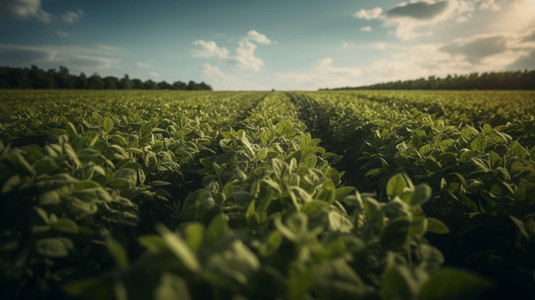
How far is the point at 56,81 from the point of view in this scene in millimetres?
52250

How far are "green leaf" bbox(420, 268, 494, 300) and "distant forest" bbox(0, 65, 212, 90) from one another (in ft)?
229

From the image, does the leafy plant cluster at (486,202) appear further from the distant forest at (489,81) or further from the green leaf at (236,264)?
the distant forest at (489,81)

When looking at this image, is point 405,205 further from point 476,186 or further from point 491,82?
point 491,82

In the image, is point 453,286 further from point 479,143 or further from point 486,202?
point 479,143

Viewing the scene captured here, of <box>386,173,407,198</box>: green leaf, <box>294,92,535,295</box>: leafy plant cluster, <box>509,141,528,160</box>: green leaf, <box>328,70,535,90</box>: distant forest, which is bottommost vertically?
<box>294,92,535,295</box>: leafy plant cluster

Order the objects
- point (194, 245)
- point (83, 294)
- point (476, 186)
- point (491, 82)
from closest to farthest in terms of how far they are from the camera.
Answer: point (83, 294), point (194, 245), point (476, 186), point (491, 82)

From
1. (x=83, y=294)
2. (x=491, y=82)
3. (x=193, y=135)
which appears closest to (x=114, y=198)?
(x=83, y=294)

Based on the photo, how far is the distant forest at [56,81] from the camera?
47.2 m

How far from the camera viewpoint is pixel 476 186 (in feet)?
5.59

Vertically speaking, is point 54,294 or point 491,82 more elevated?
point 491,82

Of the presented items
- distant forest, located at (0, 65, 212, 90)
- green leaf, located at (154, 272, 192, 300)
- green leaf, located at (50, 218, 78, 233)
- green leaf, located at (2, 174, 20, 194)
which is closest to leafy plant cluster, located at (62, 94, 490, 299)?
green leaf, located at (154, 272, 192, 300)

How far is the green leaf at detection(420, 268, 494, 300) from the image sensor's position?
659mm

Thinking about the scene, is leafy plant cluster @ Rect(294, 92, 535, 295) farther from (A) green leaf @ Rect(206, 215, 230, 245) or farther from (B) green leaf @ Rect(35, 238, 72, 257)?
(B) green leaf @ Rect(35, 238, 72, 257)

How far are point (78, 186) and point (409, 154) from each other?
8.77 ft
